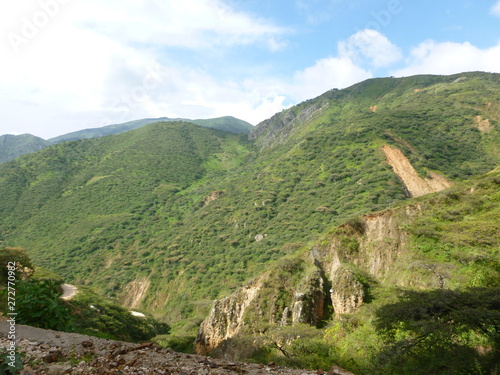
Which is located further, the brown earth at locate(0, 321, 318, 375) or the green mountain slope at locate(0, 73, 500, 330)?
the green mountain slope at locate(0, 73, 500, 330)

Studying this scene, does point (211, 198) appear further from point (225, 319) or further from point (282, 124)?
point (282, 124)

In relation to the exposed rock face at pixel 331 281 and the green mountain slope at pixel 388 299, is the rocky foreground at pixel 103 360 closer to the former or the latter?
the green mountain slope at pixel 388 299

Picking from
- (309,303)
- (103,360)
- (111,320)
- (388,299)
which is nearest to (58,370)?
(103,360)

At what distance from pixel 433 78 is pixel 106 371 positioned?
167 meters

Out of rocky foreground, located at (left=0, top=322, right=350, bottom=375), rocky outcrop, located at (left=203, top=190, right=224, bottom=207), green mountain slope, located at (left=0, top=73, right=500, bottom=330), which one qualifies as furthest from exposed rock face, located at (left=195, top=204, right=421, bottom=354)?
rocky outcrop, located at (left=203, top=190, right=224, bottom=207)

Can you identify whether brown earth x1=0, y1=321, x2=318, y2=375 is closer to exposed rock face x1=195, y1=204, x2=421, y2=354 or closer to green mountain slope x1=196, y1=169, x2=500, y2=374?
green mountain slope x1=196, y1=169, x2=500, y2=374

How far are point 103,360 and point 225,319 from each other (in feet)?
68.6

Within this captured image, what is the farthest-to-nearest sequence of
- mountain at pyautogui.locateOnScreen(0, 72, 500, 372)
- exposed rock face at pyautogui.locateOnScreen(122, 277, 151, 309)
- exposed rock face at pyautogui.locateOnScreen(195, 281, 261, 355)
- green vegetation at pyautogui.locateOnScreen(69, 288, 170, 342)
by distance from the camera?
exposed rock face at pyautogui.locateOnScreen(122, 277, 151, 309), green vegetation at pyautogui.locateOnScreen(69, 288, 170, 342), exposed rock face at pyautogui.locateOnScreen(195, 281, 261, 355), mountain at pyautogui.locateOnScreen(0, 72, 500, 372)

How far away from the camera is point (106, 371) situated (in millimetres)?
4555

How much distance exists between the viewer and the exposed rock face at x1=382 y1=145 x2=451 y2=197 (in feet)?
178

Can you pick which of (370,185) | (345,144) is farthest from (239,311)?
(345,144)

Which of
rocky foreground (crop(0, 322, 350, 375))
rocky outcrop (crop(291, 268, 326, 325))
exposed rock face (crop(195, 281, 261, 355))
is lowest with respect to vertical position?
exposed rock face (crop(195, 281, 261, 355))

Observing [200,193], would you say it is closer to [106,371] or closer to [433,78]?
[106,371]

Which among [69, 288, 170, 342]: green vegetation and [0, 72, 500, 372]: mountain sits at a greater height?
[0, 72, 500, 372]: mountain
